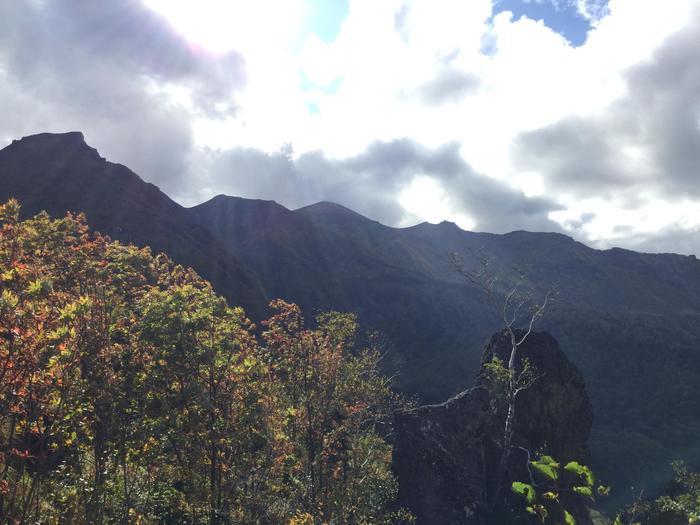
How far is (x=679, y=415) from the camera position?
7406 cm

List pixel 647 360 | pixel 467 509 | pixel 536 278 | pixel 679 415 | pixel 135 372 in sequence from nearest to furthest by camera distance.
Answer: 1. pixel 135 372
2. pixel 467 509
3. pixel 679 415
4. pixel 647 360
5. pixel 536 278

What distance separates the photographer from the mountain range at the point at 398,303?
73.6 m

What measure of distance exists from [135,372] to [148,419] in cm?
88

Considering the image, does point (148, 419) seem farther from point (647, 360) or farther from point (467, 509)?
point (647, 360)

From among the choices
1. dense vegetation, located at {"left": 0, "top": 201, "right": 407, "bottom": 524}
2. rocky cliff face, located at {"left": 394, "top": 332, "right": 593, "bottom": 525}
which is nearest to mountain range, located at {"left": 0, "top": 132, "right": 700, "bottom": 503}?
rocky cliff face, located at {"left": 394, "top": 332, "right": 593, "bottom": 525}

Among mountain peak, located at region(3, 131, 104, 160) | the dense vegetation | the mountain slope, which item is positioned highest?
mountain peak, located at region(3, 131, 104, 160)

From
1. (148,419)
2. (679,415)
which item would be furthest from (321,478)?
(679,415)

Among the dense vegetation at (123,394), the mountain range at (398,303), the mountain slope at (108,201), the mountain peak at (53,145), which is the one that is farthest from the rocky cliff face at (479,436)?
the mountain peak at (53,145)

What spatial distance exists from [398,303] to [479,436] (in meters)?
90.6

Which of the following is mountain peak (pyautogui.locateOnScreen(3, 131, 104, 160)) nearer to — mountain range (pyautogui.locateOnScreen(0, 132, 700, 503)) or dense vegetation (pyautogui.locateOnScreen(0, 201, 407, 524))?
mountain range (pyautogui.locateOnScreen(0, 132, 700, 503))

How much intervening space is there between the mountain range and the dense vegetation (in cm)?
4299

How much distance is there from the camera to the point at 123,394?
323 inches

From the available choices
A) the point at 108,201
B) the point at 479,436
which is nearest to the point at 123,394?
the point at 479,436

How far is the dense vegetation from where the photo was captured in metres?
6.39
